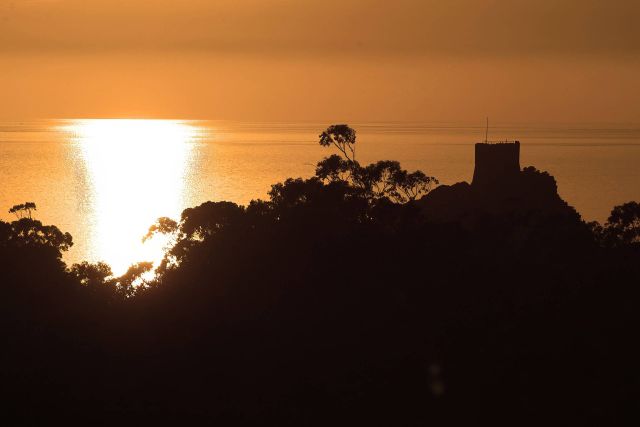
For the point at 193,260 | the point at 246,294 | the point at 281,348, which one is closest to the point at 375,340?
the point at 281,348

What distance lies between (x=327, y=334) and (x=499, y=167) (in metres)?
38.0

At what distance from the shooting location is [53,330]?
35.8m

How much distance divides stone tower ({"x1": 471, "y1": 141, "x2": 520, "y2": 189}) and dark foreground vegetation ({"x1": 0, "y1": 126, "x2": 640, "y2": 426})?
813 inches

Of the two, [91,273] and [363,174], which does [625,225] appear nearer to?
[363,174]

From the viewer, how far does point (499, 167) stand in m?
72.1

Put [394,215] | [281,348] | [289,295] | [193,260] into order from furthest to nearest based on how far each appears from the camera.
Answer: [394,215] < [193,260] < [289,295] < [281,348]

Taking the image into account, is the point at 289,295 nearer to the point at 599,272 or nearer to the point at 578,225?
the point at 599,272

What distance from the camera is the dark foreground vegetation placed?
31.6 meters

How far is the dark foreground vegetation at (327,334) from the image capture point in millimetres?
31594

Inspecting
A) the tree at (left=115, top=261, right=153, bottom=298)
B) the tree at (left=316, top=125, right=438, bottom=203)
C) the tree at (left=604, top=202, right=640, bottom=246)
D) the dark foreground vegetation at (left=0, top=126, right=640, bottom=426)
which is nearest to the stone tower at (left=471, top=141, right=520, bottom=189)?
the tree at (left=316, top=125, right=438, bottom=203)

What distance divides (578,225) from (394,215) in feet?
36.9

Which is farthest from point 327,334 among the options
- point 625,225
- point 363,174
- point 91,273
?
point 625,225

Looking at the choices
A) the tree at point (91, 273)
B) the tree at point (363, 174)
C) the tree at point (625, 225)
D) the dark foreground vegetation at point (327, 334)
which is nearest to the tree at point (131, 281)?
the dark foreground vegetation at point (327, 334)

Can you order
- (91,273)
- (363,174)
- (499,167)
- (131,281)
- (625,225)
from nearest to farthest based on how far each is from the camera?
(131,281) < (91,273) < (625,225) < (363,174) < (499,167)
